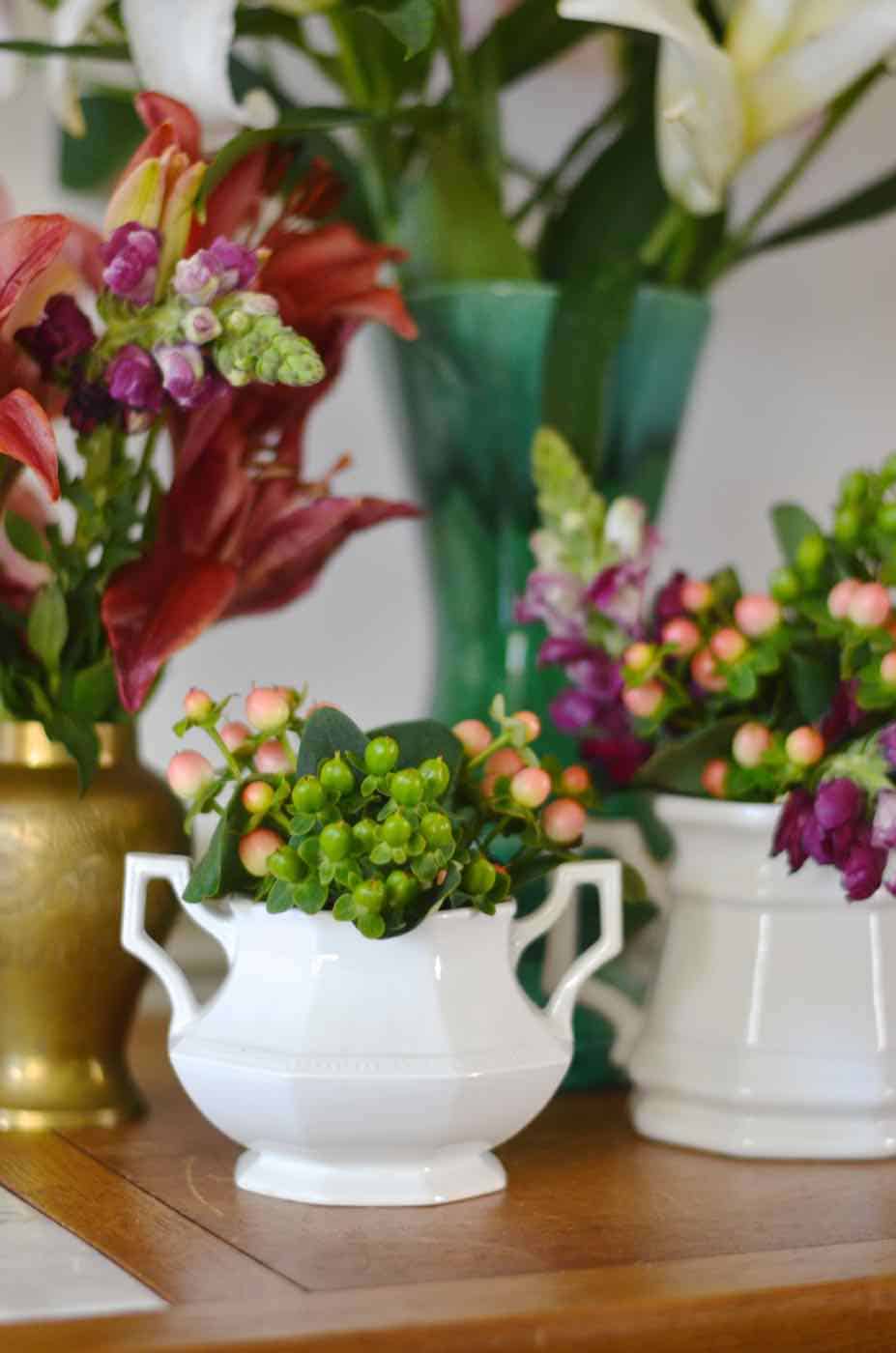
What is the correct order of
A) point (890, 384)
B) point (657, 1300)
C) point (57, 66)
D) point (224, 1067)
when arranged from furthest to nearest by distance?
point (890, 384)
point (57, 66)
point (224, 1067)
point (657, 1300)

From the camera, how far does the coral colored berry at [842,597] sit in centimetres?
67

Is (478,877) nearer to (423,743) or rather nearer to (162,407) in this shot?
(423,743)

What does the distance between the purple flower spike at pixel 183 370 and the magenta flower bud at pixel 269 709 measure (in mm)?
106

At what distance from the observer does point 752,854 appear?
2.34 feet

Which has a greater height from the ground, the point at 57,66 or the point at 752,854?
the point at 57,66

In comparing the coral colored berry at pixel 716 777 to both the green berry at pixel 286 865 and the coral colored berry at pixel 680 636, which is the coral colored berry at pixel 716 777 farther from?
the green berry at pixel 286 865

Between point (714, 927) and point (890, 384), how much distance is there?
21.7 inches

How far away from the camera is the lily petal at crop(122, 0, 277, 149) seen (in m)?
0.74

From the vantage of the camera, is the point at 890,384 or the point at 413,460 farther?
the point at 890,384

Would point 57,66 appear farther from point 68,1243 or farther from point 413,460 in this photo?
point 68,1243

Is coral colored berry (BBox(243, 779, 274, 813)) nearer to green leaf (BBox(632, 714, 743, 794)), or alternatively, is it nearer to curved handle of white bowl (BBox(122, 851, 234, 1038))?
curved handle of white bowl (BBox(122, 851, 234, 1038))

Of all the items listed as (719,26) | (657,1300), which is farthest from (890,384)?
(657,1300)

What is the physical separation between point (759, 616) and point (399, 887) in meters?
0.20

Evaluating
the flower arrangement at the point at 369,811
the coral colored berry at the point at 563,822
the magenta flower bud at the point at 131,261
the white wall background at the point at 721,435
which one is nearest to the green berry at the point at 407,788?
the flower arrangement at the point at 369,811
